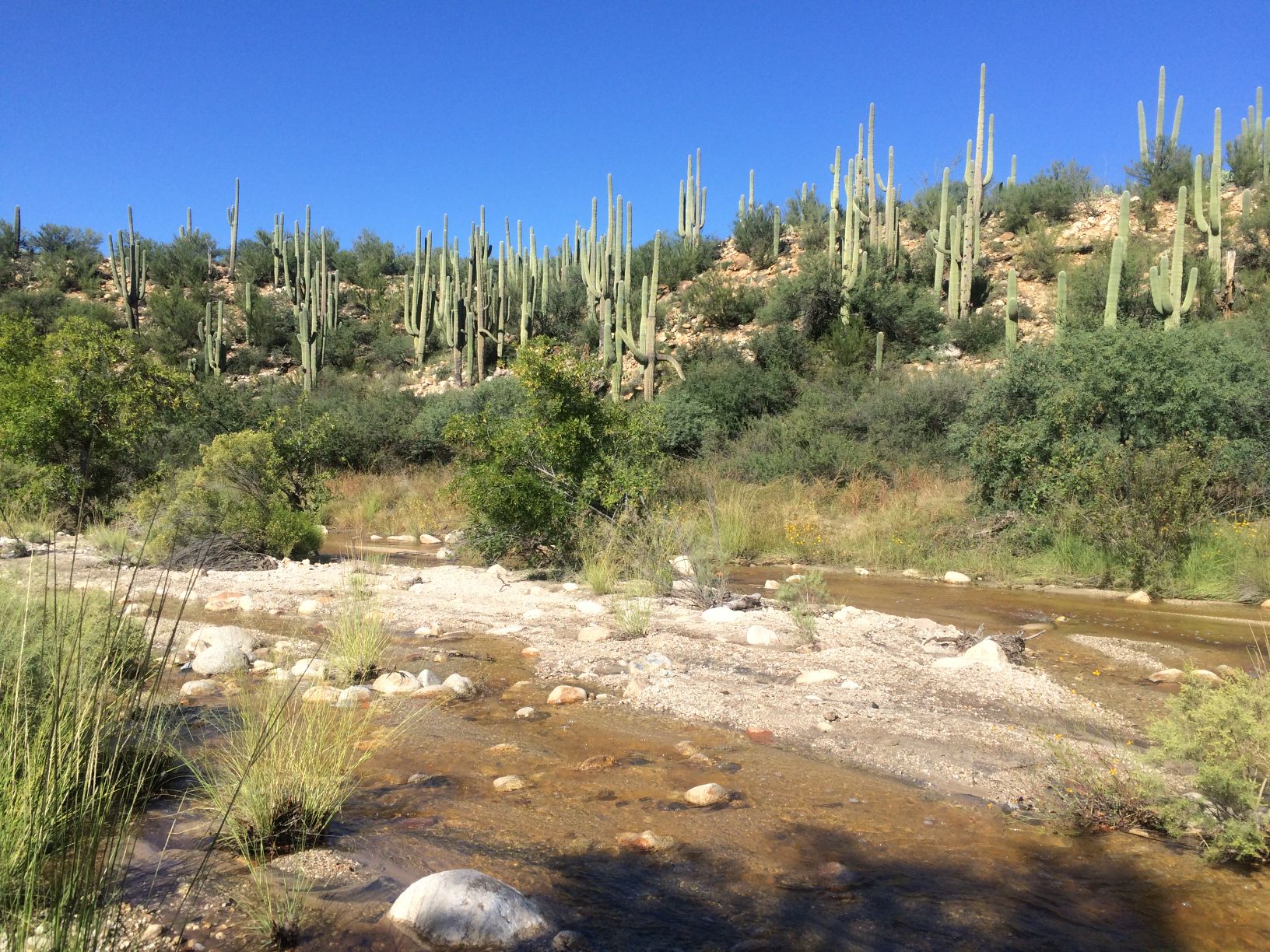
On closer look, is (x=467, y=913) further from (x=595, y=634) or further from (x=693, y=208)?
(x=693, y=208)

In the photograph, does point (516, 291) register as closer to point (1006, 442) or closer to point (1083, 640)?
point (1006, 442)

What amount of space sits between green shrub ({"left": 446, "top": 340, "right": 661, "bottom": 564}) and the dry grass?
185 inches

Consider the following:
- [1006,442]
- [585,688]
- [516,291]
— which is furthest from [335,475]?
[585,688]

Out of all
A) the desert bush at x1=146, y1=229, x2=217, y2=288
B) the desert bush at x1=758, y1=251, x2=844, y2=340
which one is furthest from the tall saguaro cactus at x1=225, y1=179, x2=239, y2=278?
the desert bush at x1=758, y1=251, x2=844, y2=340

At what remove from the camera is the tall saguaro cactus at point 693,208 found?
36.3 meters

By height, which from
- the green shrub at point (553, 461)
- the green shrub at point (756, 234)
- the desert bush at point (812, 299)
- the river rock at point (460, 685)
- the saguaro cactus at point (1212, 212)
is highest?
the green shrub at point (756, 234)

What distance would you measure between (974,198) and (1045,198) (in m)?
8.08

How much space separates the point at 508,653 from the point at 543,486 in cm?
438

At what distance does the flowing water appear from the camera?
3191 millimetres

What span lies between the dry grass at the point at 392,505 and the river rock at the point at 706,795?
1268 centimetres


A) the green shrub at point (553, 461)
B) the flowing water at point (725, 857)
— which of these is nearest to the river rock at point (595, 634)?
the flowing water at point (725, 857)

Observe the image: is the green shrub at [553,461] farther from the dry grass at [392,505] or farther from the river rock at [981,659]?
the river rock at [981,659]

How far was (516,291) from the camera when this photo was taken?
105ft

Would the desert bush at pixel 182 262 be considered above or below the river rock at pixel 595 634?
above
